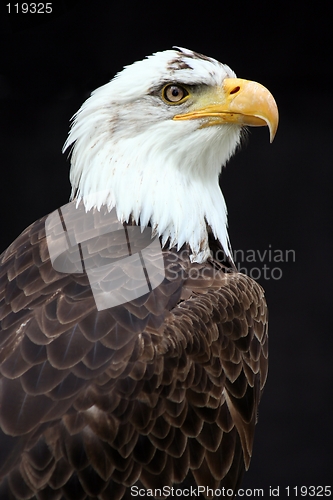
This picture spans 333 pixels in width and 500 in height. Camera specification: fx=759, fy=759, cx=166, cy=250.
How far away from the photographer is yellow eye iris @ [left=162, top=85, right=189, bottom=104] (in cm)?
285

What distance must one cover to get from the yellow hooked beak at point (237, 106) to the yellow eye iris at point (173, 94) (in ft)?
0.19

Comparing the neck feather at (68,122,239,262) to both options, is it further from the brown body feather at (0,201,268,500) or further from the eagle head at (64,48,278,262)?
the brown body feather at (0,201,268,500)

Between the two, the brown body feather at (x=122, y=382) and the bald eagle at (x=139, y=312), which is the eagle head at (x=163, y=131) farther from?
the brown body feather at (x=122, y=382)

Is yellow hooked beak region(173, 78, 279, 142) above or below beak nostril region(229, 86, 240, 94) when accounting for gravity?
below

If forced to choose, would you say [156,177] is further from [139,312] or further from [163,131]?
[139,312]

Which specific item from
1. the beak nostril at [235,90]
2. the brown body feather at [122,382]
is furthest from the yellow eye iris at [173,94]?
the brown body feather at [122,382]

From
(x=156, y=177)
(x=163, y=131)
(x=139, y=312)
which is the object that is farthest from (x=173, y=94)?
(x=139, y=312)

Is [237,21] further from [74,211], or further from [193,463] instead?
[193,463]

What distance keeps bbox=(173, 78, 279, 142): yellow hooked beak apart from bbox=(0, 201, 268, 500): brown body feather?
0.55m

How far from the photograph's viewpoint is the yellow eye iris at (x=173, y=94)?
112 inches

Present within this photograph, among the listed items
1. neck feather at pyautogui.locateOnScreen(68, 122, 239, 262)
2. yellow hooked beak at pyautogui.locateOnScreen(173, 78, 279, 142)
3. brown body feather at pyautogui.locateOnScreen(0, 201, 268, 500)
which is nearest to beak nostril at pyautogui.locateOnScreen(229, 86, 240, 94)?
yellow hooked beak at pyautogui.locateOnScreen(173, 78, 279, 142)

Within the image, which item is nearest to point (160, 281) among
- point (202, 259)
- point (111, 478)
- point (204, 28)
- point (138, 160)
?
point (202, 259)

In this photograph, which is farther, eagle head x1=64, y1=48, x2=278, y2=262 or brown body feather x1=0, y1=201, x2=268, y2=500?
eagle head x1=64, y1=48, x2=278, y2=262

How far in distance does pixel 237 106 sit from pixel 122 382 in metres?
1.13
